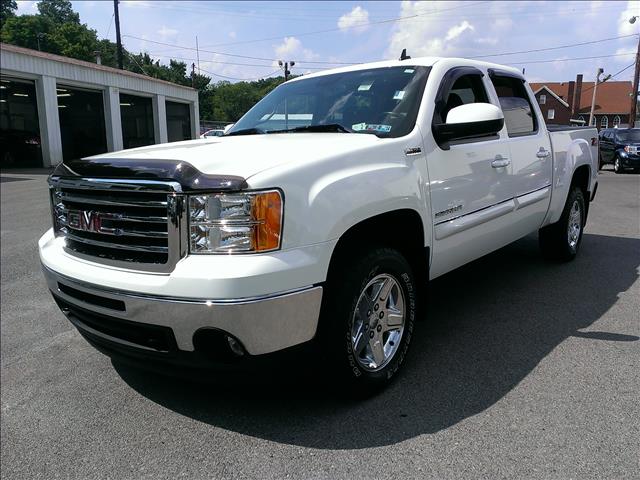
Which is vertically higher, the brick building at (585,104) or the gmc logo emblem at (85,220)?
the brick building at (585,104)

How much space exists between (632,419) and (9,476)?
10.1 feet

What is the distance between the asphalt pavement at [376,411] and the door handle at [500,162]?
3.93ft

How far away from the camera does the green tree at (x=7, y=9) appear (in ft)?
271

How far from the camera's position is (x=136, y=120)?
2900cm

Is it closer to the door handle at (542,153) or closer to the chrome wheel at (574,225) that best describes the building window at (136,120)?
the chrome wheel at (574,225)

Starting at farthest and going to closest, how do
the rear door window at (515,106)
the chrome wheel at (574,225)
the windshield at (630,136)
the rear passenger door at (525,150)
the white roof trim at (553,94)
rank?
the white roof trim at (553,94)
the windshield at (630,136)
the chrome wheel at (574,225)
the rear door window at (515,106)
the rear passenger door at (525,150)

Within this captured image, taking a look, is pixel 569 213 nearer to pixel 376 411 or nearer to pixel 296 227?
pixel 376 411

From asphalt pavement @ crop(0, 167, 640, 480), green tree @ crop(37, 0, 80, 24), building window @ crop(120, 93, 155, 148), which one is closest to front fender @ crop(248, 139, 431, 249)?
asphalt pavement @ crop(0, 167, 640, 480)

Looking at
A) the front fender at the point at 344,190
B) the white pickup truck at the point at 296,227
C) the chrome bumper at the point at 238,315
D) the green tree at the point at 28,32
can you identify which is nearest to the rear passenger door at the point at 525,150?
the white pickup truck at the point at 296,227

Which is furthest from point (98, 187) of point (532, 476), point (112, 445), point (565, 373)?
A: point (565, 373)

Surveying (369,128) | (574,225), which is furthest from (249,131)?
(574,225)

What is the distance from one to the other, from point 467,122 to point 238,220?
1.70 metres

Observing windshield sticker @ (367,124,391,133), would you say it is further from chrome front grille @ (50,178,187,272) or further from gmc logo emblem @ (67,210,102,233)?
gmc logo emblem @ (67,210,102,233)

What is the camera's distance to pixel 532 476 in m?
2.30
